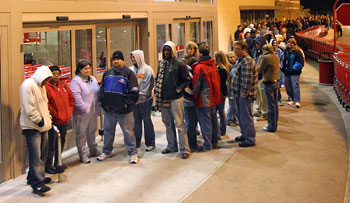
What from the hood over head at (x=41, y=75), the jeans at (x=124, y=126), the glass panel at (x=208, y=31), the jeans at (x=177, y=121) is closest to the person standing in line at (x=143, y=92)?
the jeans at (x=177, y=121)

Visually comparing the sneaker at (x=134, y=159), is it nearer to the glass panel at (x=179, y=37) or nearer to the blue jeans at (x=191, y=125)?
the blue jeans at (x=191, y=125)

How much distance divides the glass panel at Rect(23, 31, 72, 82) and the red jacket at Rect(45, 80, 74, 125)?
620mm

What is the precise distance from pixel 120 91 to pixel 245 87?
2361 mm

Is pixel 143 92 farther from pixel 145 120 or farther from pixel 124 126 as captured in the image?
pixel 124 126

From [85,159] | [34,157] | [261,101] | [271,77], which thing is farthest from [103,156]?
[261,101]

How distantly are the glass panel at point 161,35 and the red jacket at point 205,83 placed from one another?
386 cm

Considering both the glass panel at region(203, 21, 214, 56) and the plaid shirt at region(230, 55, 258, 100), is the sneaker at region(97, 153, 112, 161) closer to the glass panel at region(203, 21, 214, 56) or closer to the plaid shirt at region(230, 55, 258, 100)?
the plaid shirt at region(230, 55, 258, 100)

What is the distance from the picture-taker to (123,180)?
22.2ft

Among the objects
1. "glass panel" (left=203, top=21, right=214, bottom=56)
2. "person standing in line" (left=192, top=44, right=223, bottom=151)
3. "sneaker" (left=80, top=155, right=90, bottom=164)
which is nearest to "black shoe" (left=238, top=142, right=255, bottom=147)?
"person standing in line" (left=192, top=44, right=223, bottom=151)

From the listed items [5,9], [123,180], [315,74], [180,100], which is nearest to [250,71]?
[180,100]

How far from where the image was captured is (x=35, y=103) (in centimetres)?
623

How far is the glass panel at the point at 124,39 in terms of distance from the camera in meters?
10.3

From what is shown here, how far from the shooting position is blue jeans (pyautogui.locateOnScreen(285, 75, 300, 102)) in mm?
11883

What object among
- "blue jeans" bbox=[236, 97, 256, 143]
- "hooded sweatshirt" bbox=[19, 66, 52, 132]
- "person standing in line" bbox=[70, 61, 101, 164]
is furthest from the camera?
"blue jeans" bbox=[236, 97, 256, 143]
